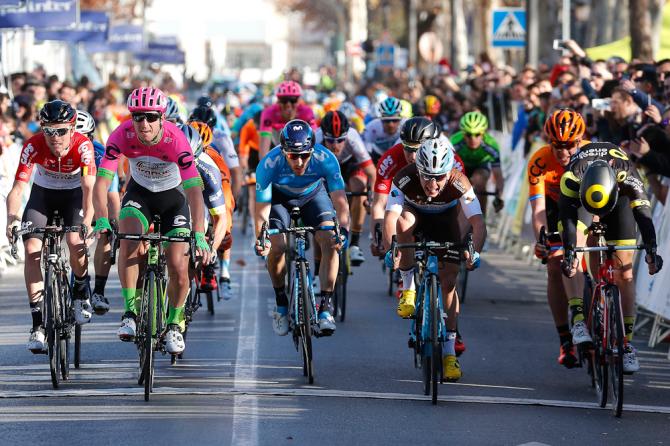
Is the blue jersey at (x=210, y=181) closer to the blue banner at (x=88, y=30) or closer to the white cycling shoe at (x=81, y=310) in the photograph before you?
the white cycling shoe at (x=81, y=310)

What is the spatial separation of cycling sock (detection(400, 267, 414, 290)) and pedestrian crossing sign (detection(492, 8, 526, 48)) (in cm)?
1681

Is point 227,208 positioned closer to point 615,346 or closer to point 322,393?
point 322,393

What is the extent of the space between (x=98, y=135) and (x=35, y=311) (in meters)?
18.2

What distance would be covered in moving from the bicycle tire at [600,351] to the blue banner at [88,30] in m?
26.1

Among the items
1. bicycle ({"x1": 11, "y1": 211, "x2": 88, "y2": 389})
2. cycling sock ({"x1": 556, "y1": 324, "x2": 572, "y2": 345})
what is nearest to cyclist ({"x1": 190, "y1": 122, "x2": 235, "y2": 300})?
bicycle ({"x1": 11, "y1": 211, "x2": 88, "y2": 389})

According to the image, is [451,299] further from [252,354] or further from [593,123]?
[593,123]

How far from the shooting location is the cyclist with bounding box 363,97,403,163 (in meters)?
17.5

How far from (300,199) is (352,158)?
4.53 meters

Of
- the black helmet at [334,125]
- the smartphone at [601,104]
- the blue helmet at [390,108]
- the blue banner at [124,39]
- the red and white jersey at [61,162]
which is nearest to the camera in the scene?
the red and white jersey at [61,162]

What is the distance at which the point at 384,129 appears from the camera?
18.0 meters

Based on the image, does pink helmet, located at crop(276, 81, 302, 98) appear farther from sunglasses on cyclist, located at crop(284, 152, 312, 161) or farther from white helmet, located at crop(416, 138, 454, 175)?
white helmet, located at crop(416, 138, 454, 175)

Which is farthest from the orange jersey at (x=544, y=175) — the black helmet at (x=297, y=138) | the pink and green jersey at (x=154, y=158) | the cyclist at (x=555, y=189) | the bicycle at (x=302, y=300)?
the pink and green jersey at (x=154, y=158)

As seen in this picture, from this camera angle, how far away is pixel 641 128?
14.8 m

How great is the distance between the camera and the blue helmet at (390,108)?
17.5m
